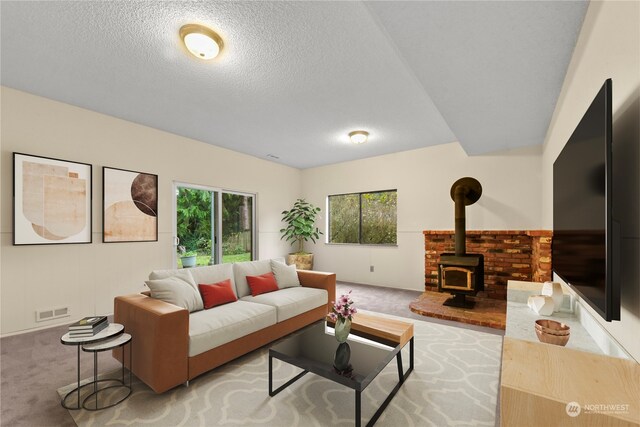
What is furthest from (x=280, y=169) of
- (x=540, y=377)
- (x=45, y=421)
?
(x=540, y=377)

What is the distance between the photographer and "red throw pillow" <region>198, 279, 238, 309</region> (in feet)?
9.09

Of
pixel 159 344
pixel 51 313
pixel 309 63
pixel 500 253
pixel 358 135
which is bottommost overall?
pixel 51 313

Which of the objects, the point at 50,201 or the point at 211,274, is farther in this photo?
A: the point at 50,201

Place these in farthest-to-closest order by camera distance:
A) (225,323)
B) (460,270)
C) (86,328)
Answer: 1. (460,270)
2. (225,323)
3. (86,328)

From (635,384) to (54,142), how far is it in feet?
16.5

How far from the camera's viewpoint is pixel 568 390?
2.70 feet

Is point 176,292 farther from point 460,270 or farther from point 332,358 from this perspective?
point 460,270

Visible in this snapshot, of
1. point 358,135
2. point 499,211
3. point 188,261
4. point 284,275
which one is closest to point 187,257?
point 188,261

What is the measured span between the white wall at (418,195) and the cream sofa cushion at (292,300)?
2436 millimetres

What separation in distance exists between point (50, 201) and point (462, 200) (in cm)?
534

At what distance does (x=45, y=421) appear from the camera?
1.74m

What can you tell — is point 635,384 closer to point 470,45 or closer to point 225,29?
point 470,45

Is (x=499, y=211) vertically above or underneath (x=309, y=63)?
underneath

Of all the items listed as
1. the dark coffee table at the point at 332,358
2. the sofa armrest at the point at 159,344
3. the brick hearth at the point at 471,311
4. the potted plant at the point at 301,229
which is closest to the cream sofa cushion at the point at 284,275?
the dark coffee table at the point at 332,358
